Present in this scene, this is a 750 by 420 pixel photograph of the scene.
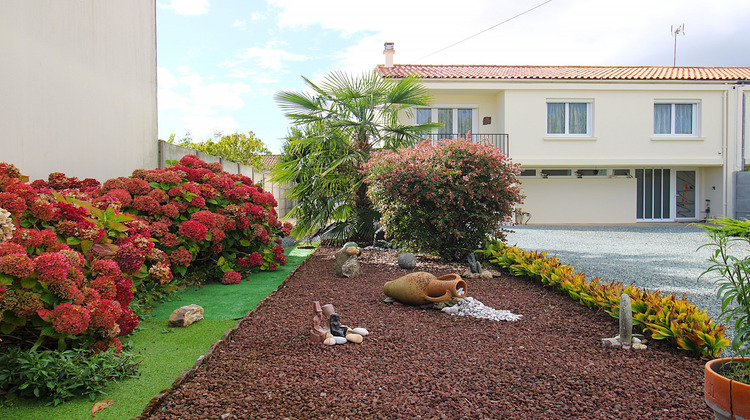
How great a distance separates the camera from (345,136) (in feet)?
30.2

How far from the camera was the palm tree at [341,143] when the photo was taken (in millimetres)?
8977

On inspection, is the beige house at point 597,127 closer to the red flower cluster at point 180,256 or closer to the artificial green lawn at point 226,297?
the artificial green lawn at point 226,297

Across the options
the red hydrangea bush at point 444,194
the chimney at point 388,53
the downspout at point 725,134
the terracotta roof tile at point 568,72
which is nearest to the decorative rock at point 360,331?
the red hydrangea bush at point 444,194

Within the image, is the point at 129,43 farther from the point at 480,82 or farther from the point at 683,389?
the point at 480,82

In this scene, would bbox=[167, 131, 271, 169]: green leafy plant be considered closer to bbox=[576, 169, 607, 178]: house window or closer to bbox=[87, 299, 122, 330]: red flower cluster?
bbox=[576, 169, 607, 178]: house window

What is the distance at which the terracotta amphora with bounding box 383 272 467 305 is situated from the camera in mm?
4594

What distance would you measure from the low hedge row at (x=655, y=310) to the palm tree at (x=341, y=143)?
417cm

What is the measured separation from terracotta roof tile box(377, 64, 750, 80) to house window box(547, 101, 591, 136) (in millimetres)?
967

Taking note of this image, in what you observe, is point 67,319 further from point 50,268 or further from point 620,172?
point 620,172

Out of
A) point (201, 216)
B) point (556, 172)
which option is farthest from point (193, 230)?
point (556, 172)

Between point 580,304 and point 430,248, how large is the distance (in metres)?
3.05

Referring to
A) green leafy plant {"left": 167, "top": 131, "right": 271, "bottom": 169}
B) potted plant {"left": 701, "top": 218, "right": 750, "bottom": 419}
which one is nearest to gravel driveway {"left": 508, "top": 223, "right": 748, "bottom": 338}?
potted plant {"left": 701, "top": 218, "right": 750, "bottom": 419}

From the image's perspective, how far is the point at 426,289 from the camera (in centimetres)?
465

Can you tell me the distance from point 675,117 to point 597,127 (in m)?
3.04
